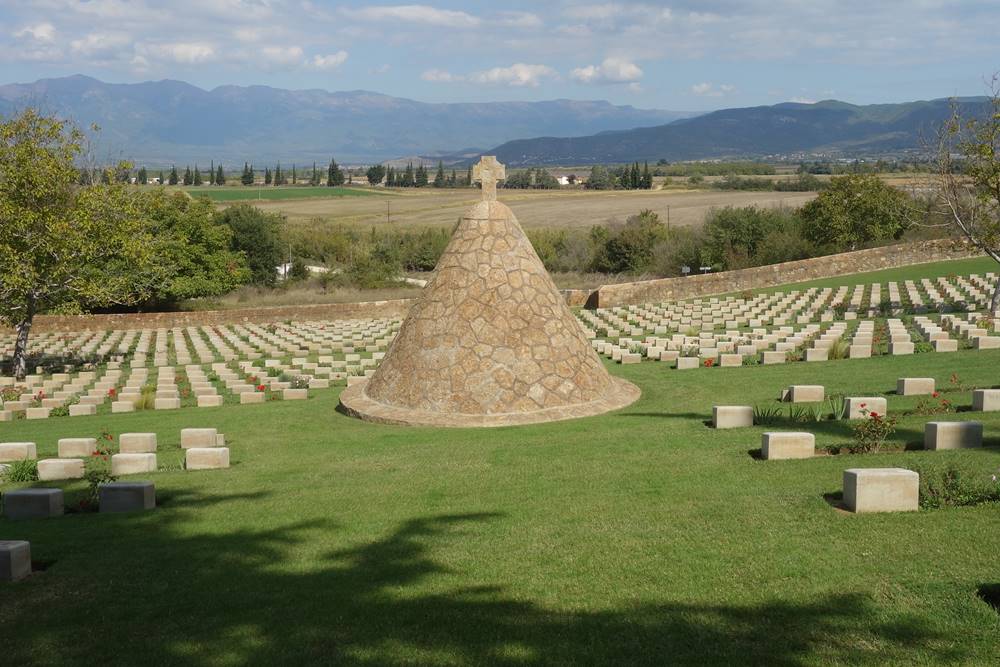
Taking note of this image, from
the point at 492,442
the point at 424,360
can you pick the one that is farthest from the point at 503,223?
the point at 492,442

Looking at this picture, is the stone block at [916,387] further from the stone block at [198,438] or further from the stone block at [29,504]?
the stone block at [29,504]

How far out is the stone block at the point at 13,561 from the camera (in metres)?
6.34

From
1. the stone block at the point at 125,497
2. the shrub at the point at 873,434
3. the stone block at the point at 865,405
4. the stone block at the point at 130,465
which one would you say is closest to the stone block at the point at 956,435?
the shrub at the point at 873,434

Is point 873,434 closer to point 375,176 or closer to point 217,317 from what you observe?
point 217,317

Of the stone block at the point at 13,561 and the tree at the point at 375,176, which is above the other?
the tree at the point at 375,176

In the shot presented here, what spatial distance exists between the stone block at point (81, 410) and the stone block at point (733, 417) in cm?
1235

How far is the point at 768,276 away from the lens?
40.2 m

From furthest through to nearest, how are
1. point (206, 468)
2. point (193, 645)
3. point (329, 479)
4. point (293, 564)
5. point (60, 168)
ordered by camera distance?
point (60, 168), point (206, 468), point (329, 479), point (293, 564), point (193, 645)

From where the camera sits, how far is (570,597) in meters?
5.59

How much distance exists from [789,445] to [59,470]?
8.04 metres

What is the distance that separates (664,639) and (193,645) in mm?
2655

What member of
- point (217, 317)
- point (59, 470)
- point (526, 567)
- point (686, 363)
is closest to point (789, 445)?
point (526, 567)

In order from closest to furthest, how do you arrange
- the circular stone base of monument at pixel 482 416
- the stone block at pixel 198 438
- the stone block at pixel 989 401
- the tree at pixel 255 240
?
the stone block at pixel 989 401
the stone block at pixel 198 438
the circular stone base of monument at pixel 482 416
the tree at pixel 255 240

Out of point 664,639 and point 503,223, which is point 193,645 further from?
point 503,223
